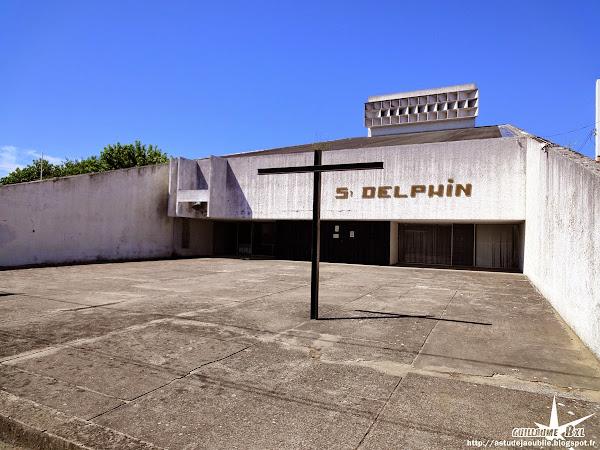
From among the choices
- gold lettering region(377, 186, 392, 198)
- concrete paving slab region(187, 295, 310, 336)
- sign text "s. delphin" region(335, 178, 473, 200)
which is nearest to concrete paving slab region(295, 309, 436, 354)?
concrete paving slab region(187, 295, 310, 336)

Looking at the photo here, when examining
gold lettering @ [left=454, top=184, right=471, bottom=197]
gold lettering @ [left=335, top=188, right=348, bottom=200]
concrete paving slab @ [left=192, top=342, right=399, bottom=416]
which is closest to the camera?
concrete paving slab @ [left=192, top=342, right=399, bottom=416]

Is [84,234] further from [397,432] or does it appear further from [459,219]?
[397,432]

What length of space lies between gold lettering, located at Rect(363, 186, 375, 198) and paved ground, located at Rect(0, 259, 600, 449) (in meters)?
11.3

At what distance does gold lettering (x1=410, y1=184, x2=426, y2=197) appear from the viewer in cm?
1794

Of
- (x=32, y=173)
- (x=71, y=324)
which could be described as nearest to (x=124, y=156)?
(x=32, y=173)

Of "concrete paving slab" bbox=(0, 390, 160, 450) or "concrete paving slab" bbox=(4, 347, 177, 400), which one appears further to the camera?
"concrete paving slab" bbox=(4, 347, 177, 400)

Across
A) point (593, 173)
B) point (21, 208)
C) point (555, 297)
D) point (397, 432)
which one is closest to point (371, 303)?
point (555, 297)

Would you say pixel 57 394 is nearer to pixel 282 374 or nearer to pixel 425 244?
pixel 282 374

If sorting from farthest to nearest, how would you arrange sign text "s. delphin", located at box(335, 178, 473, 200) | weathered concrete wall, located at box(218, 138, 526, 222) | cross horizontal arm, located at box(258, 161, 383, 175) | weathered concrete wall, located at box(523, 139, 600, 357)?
1. sign text "s. delphin", located at box(335, 178, 473, 200)
2. weathered concrete wall, located at box(218, 138, 526, 222)
3. cross horizontal arm, located at box(258, 161, 383, 175)
4. weathered concrete wall, located at box(523, 139, 600, 357)

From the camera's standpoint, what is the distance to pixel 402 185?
60.3 ft

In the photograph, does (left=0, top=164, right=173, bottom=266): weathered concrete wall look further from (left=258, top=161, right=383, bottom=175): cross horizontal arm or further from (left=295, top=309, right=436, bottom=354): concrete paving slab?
(left=295, top=309, right=436, bottom=354): concrete paving slab

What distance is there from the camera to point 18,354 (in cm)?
469

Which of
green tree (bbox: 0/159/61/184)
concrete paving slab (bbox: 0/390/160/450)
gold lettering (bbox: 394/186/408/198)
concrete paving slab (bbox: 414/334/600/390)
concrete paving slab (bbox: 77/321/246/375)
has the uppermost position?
green tree (bbox: 0/159/61/184)

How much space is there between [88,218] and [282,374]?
17.2 metres
